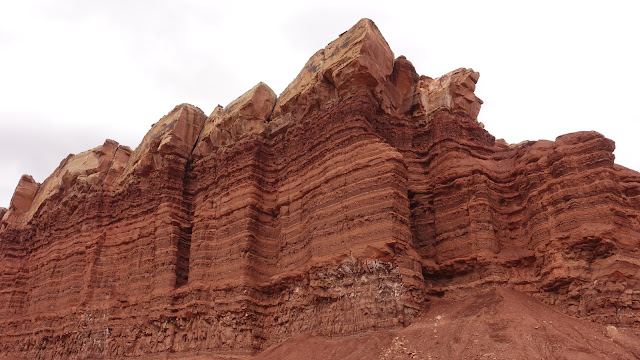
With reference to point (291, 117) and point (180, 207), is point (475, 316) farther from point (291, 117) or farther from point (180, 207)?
point (180, 207)

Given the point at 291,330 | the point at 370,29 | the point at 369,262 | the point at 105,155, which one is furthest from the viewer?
the point at 105,155

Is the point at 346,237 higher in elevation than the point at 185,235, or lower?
lower

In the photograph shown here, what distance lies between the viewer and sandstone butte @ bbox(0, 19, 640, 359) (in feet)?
51.9

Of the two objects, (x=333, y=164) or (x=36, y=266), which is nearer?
(x=333, y=164)

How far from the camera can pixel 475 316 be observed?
50.9ft

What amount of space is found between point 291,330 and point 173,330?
267 inches

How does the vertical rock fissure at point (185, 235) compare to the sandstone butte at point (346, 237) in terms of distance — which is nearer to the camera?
the sandstone butte at point (346, 237)

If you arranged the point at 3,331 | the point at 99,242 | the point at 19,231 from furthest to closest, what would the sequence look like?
the point at 19,231 → the point at 3,331 → the point at 99,242

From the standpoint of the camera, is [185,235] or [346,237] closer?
[346,237]

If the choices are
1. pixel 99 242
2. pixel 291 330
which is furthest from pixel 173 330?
pixel 99 242

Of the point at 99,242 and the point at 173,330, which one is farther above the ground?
the point at 99,242

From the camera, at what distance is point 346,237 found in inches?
742

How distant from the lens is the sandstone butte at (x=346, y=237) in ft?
51.9

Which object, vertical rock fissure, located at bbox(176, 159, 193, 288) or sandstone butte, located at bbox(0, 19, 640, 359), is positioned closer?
sandstone butte, located at bbox(0, 19, 640, 359)
